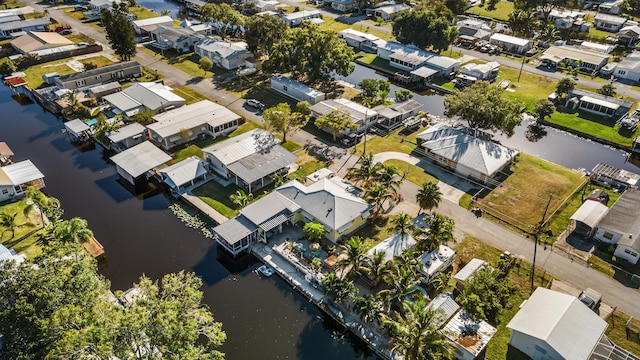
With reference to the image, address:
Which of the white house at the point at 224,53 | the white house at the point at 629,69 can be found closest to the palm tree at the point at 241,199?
the white house at the point at 224,53

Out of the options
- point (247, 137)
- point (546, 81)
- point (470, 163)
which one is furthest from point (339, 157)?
point (546, 81)

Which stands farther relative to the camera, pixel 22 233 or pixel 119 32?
pixel 119 32

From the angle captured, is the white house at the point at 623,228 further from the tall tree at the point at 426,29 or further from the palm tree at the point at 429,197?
the tall tree at the point at 426,29

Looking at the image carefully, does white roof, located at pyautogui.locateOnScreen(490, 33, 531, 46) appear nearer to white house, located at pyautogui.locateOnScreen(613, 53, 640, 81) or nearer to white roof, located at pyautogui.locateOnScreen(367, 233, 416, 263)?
white house, located at pyautogui.locateOnScreen(613, 53, 640, 81)

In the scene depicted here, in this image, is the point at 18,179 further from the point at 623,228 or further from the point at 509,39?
the point at 509,39

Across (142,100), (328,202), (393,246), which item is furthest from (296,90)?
(393,246)

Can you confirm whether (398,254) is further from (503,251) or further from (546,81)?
(546,81)

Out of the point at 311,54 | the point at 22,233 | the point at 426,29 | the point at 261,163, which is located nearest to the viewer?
the point at 22,233
